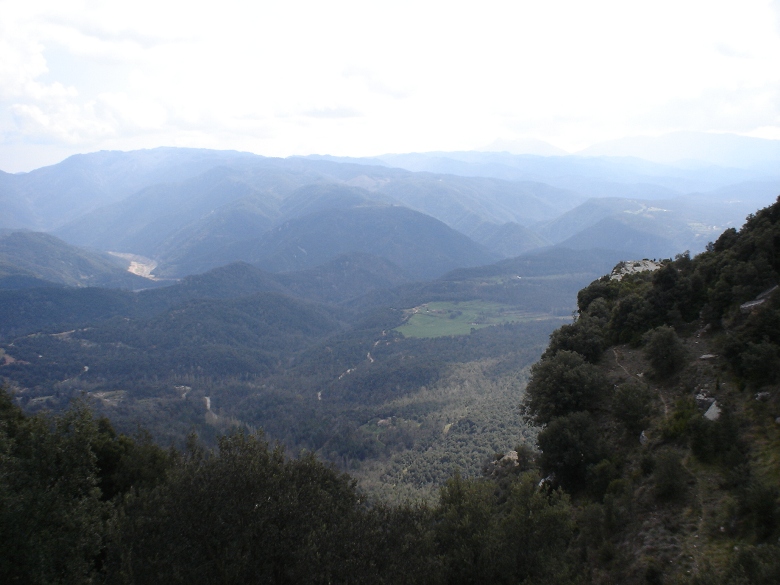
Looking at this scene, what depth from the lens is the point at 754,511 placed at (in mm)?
13992

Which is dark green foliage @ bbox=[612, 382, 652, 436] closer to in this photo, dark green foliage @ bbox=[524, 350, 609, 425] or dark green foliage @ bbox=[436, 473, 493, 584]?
dark green foliage @ bbox=[524, 350, 609, 425]

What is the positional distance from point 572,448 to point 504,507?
4.42 m

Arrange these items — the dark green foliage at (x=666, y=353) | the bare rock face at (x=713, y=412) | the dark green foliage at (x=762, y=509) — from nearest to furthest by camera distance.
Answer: the dark green foliage at (x=762, y=509)
the bare rock face at (x=713, y=412)
the dark green foliage at (x=666, y=353)

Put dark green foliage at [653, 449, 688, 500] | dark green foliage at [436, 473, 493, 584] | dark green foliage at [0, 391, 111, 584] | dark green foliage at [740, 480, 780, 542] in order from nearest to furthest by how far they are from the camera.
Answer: dark green foliage at [0, 391, 111, 584]
dark green foliage at [740, 480, 780, 542]
dark green foliage at [436, 473, 493, 584]
dark green foliage at [653, 449, 688, 500]

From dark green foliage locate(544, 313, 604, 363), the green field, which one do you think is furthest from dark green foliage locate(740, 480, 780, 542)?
the green field

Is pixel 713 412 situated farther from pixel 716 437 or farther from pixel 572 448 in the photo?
pixel 572 448

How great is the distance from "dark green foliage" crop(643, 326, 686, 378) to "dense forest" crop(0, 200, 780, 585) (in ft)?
0.26

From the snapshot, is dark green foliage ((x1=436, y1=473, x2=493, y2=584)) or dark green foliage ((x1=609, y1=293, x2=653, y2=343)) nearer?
dark green foliage ((x1=436, y1=473, x2=493, y2=584))

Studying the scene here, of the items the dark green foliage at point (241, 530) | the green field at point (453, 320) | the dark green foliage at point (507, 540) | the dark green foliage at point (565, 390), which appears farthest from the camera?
the green field at point (453, 320)

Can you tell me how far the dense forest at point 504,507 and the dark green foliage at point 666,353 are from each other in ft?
0.26

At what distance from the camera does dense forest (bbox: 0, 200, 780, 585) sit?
45.5ft

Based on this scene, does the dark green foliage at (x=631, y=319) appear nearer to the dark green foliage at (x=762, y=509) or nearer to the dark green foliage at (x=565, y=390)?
the dark green foliage at (x=565, y=390)

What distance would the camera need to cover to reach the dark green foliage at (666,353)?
2388 cm

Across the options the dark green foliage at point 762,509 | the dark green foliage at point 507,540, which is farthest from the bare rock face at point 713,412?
the dark green foliage at point 507,540
